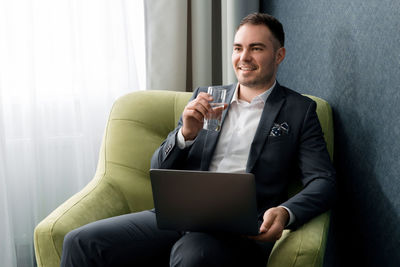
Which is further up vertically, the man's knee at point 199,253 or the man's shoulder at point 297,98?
the man's shoulder at point 297,98

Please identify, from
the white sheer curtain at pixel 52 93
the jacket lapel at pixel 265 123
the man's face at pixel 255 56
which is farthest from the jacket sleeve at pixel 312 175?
the white sheer curtain at pixel 52 93

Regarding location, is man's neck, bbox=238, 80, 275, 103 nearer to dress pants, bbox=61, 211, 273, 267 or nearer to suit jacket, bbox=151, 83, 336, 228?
suit jacket, bbox=151, 83, 336, 228

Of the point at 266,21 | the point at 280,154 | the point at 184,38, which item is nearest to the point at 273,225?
the point at 280,154

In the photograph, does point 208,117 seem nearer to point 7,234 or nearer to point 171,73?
point 171,73

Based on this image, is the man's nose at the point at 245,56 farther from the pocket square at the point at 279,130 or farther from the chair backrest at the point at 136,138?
the chair backrest at the point at 136,138

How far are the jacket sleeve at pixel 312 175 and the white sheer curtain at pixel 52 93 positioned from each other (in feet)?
3.69

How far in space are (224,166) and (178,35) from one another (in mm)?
1001

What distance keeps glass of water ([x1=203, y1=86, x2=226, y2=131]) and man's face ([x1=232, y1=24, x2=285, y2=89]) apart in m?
0.26

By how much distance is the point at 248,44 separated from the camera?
5.55 ft

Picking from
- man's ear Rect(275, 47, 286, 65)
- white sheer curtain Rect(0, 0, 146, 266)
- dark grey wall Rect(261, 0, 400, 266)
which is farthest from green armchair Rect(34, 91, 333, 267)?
white sheer curtain Rect(0, 0, 146, 266)

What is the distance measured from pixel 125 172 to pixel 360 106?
3.06 ft

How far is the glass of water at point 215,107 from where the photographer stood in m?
1.43

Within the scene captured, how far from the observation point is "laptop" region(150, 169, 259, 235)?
1.21m

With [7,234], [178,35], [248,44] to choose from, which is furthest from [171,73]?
[7,234]
